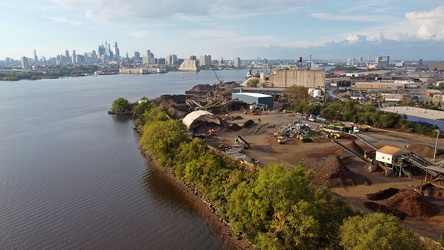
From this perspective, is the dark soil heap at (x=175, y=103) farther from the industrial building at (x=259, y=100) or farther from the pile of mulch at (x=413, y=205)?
the pile of mulch at (x=413, y=205)

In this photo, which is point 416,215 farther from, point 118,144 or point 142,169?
point 118,144

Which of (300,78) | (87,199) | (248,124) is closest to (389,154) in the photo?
(248,124)

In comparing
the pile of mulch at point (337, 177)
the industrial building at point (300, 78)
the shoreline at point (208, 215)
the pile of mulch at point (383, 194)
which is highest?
the industrial building at point (300, 78)

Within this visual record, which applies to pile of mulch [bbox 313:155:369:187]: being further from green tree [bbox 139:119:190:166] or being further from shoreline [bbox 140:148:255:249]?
green tree [bbox 139:119:190:166]

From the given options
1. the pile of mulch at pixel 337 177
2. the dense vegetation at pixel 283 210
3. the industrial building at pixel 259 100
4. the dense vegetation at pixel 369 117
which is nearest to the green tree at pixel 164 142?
the dense vegetation at pixel 283 210

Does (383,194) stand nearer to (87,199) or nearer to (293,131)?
(293,131)

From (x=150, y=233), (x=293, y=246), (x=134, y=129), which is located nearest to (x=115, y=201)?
(x=150, y=233)
